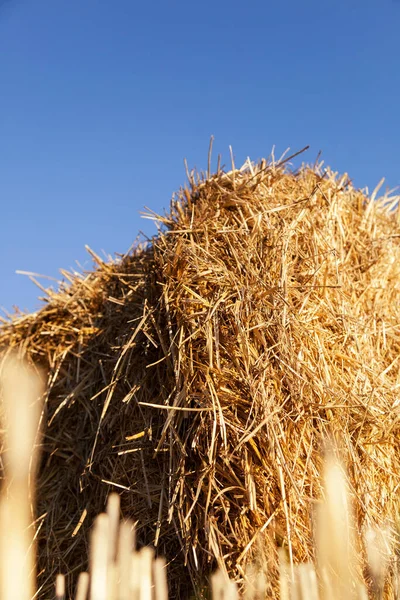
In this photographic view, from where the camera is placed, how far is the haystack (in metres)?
1.73

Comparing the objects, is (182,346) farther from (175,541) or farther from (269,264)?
(175,541)

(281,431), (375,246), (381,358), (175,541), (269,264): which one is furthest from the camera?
(375,246)

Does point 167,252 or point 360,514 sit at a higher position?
point 167,252

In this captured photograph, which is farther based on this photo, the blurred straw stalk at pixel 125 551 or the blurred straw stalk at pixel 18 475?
the blurred straw stalk at pixel 18 475

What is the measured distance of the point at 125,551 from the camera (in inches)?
52.4

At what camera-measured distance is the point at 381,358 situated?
224 cm

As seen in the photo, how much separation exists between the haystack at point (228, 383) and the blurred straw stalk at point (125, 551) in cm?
5

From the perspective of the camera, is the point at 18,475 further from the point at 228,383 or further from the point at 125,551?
the point at 125,551

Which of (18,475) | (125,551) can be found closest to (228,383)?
(125,551)

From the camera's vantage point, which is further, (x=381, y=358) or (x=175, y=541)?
(x=381, y=358)

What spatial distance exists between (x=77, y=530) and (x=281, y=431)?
2.67 feet

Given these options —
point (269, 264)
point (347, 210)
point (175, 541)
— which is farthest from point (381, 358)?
point (175, 541)

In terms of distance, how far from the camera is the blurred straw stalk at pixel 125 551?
129 centimetres

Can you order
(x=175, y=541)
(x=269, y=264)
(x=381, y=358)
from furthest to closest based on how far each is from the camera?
(x=381, y=358) < (x=269, y=264) < (x=175, y=541)
